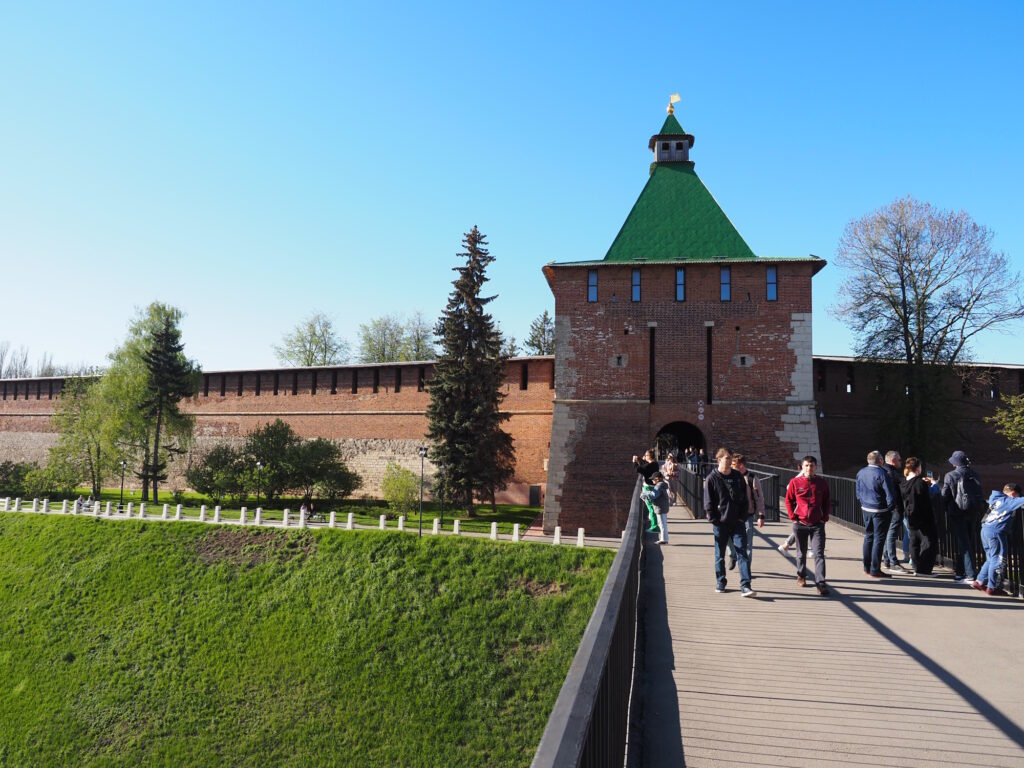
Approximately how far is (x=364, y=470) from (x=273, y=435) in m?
4.30

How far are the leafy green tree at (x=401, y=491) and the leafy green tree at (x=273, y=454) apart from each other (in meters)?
4.49

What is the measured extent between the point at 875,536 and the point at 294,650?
46.1ft

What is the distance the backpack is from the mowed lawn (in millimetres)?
8723

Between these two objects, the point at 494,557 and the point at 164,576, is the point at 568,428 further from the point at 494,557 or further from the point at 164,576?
the point at 164,576

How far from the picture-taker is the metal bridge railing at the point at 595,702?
1660 mm

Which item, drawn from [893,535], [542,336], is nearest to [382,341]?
[542,336]

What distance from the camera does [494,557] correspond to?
1747 centimetres

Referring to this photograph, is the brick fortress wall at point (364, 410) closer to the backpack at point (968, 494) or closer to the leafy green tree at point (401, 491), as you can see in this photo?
the leafy green tree at point (401, 491)

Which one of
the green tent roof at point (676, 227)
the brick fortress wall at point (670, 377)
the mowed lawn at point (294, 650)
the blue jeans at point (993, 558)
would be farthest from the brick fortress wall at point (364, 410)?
the blue jeans at point (993, 558)

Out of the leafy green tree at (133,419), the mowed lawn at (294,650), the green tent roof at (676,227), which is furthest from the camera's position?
the leafy green tree at (133,419)

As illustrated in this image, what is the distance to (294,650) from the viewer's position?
15969 millimetres

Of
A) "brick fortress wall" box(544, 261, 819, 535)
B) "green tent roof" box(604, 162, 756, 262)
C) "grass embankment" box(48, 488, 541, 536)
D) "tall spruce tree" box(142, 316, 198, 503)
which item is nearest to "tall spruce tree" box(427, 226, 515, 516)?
"grass embankment" box(48, 488, 541, 536)

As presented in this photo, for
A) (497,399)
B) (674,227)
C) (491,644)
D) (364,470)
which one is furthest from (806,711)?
(364,470)

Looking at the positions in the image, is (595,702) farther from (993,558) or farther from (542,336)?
(542,336)
